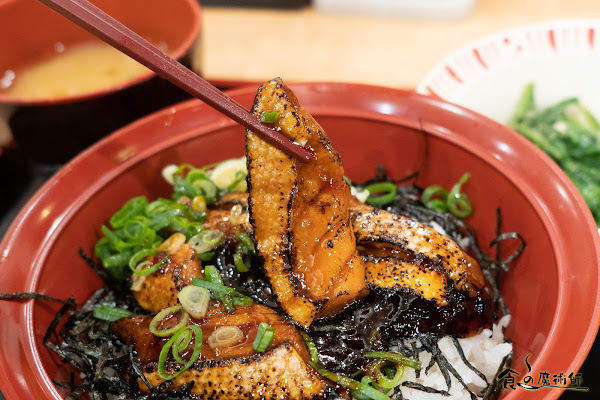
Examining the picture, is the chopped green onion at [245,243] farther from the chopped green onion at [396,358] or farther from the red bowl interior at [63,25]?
the red bowl interior at [63,25]

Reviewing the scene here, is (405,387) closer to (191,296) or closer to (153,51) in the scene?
(191,296)

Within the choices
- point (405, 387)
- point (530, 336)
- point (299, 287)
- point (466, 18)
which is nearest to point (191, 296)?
point (299, 287)

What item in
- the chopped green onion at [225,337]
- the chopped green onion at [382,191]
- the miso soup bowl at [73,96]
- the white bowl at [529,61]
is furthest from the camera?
the white bowl at [529,61]

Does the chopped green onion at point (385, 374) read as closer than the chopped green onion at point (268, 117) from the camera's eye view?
No

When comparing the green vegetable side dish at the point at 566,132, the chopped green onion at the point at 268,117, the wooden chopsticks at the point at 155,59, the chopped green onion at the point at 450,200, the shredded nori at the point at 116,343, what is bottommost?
the shredded nori at the point at 116,343

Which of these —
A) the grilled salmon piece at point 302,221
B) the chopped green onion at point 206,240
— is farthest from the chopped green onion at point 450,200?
the chopped green onion at point 206,240

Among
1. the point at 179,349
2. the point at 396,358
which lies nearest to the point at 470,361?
the point at 396,358
